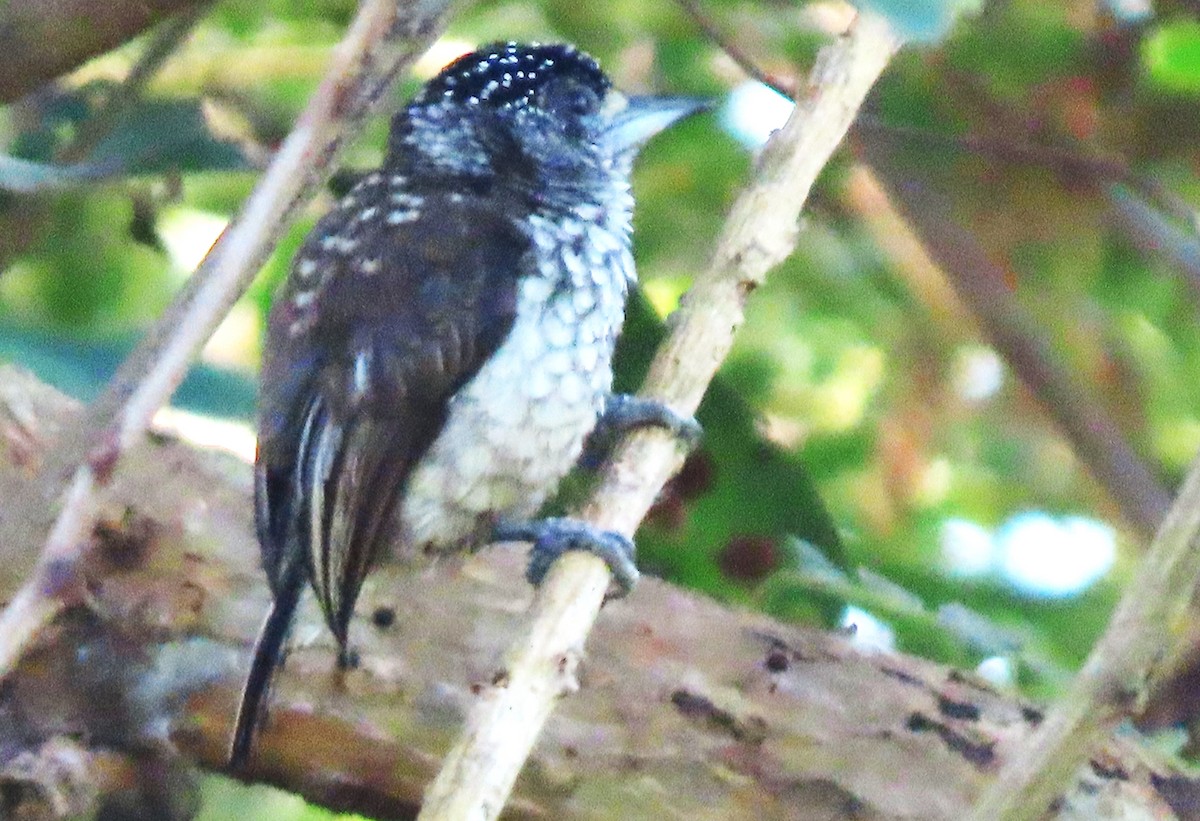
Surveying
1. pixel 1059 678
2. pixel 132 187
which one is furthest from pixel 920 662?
pixel 132 187

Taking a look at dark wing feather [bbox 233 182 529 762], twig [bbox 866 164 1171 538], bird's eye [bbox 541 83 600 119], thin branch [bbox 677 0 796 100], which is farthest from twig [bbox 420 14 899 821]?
twig [bbox 866 164 1171 538]

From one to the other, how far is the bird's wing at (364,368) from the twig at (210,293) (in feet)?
2.62

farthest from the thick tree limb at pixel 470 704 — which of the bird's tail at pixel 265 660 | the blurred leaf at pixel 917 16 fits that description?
the blurred leaf at pixel 917 16

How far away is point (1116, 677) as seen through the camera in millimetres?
1271

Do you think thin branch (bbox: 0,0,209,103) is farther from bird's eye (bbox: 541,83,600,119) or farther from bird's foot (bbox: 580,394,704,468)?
bird's foot (bbox: 580,394,704,468)

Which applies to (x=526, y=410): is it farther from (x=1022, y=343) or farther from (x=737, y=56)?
(x=1022, y=343)

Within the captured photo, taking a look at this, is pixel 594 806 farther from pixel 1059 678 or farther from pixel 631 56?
pixel 631 56

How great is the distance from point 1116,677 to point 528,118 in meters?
1.41

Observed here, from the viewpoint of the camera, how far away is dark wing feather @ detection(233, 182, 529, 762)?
6.58ft

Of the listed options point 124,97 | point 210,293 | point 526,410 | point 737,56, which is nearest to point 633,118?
point 737,56

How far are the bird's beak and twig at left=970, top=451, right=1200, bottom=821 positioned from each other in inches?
48.6

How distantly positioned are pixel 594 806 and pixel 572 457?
441 millimetres

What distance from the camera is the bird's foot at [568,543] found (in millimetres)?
1806

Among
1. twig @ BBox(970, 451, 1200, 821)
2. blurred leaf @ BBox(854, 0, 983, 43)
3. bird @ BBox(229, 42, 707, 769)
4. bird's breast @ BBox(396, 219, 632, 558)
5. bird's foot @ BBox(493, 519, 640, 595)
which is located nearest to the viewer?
blurred leaf @ BBox(854, 0, 983, 43)
